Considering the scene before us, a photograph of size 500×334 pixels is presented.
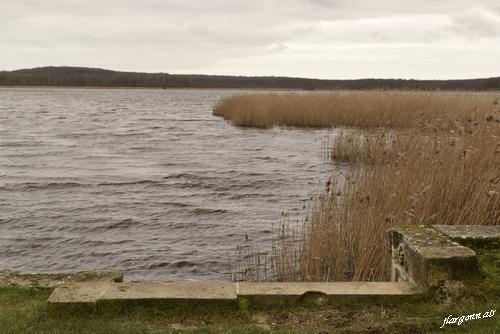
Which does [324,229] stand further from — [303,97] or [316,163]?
[303,97]

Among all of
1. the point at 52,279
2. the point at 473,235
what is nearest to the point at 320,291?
the point at 473,235

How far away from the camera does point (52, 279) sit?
4.93m

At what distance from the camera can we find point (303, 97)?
26312mm

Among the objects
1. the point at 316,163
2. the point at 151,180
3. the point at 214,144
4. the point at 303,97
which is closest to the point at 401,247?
the point at 151,180

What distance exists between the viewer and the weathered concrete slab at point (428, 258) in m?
3.99

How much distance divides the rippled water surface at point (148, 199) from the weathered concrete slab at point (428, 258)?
9.55 feet

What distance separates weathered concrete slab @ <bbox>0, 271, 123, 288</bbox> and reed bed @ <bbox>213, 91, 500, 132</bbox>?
1020 centimetres

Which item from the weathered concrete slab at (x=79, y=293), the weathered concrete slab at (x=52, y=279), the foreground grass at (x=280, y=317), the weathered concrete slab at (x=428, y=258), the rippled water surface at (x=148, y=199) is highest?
the weathered concrete slab at (x=428, y=258)

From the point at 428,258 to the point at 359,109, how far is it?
1753cm

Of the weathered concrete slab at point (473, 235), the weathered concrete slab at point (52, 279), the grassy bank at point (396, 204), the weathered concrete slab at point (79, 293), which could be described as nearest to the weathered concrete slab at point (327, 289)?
the weathered concrete slab at point (473, 235)

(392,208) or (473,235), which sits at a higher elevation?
(473,235)

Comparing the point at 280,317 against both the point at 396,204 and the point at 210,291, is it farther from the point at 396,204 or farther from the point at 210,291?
the point at 396,204

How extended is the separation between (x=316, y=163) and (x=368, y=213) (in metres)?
9.38

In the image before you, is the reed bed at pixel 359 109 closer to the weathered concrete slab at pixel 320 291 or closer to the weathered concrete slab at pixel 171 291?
the weathered concrete slab at pixel 320 291
